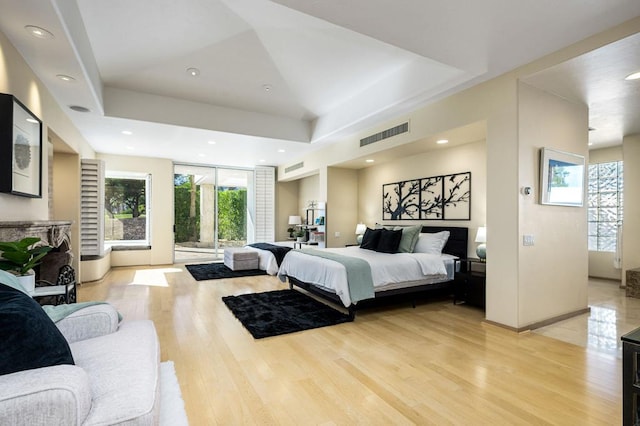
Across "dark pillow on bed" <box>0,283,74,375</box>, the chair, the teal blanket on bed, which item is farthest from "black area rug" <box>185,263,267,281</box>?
"dark pillow on bed" <box>0,283,74,375</box>

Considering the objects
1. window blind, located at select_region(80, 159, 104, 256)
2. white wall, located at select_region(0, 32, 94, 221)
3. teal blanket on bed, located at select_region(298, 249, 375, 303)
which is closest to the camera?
white wall, located at select_region(0, 32, 94, 221)

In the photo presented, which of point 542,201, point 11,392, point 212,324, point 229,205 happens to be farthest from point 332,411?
point 229,205

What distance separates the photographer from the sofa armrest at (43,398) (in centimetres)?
97

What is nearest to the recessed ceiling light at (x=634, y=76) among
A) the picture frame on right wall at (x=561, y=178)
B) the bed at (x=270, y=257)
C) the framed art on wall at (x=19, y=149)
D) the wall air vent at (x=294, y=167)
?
the picture frame on right wall at (x=561, y=178)

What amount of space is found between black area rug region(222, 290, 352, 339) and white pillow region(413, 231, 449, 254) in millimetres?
1785

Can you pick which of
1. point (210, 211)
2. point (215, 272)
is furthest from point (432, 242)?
point (210, 211)

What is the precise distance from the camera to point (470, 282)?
428 cm

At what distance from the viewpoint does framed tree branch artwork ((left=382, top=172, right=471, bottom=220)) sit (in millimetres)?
5145

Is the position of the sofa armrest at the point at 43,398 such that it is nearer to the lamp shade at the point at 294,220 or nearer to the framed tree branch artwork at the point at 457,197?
the framed tree branch artwork at the point at 457,197

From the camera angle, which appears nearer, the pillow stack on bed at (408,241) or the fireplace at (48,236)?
the fireplace at (48,236)

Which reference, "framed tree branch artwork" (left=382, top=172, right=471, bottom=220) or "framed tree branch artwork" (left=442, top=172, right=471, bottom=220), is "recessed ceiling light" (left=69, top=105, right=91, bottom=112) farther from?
"framed tree branch artwork" (left=442, top=172, right=471, bottom=220)

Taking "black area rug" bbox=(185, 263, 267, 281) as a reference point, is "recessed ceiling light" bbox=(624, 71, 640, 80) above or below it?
above

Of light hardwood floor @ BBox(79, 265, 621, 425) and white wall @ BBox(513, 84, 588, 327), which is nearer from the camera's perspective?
light hardwood floor @ BBox(79, 265, 621, 425)

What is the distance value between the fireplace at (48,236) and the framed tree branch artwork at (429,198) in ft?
17.4
